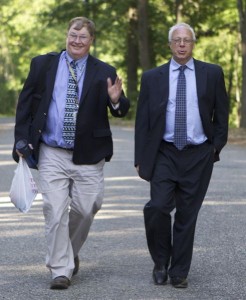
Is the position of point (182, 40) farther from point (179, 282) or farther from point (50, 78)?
point (179, 282)

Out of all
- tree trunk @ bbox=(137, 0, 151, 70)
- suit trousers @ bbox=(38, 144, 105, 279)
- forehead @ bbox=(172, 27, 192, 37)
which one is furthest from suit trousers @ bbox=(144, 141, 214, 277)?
tree trunk @ bbox=(137, 0, 151, 70)

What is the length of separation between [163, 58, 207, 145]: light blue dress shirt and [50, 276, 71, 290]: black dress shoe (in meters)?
1.24

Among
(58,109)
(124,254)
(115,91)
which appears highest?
(115,91)

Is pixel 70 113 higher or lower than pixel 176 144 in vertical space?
higher

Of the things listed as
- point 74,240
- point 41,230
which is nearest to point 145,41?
point 41,230

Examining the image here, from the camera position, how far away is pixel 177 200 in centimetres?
770

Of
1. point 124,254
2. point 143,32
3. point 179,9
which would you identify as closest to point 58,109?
point 124,254

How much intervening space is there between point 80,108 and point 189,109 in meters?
0.78

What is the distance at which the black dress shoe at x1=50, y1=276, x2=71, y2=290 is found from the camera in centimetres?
738

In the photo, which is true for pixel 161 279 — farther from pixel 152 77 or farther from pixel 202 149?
pixel 152 77

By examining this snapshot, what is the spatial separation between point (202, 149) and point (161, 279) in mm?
989

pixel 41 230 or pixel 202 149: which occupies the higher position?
pixel 202 149

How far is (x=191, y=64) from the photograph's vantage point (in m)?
7.66

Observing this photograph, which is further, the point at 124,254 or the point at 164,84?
the point at 124,254
